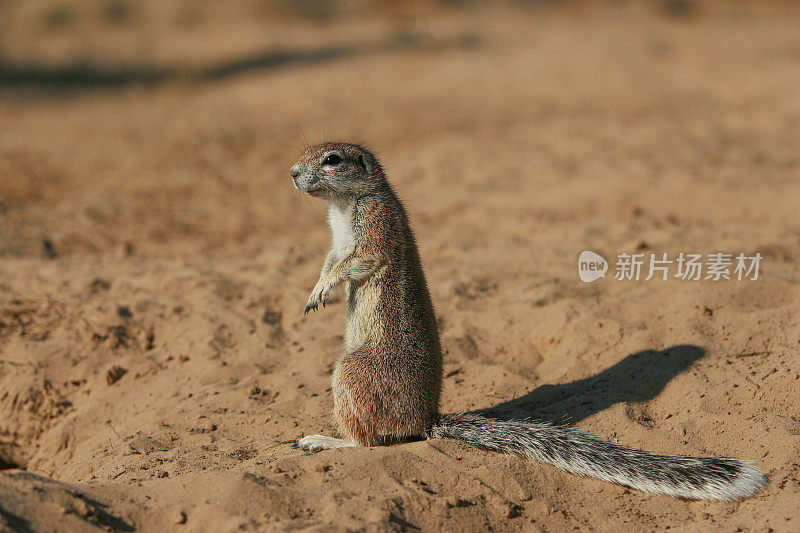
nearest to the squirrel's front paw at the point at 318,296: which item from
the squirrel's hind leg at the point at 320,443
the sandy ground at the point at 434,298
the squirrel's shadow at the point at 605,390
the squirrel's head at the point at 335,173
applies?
the squirrel's head at the point at 335,173

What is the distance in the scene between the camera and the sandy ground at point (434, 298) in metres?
3.67

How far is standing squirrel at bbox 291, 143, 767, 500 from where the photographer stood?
3.69m

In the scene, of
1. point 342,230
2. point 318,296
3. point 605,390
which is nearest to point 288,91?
point 342,230

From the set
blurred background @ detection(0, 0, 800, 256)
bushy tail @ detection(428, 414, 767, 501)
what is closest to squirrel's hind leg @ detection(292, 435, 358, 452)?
bushy tail @ detection(428, 414, 767, 501)

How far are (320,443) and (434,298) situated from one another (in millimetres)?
2274

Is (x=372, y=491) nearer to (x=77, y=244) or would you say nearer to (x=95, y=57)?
(x=77, y=244)

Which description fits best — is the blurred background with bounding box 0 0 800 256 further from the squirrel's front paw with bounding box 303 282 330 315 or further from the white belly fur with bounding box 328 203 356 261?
the squirrel's front paw with bounding box 303 282 330 315

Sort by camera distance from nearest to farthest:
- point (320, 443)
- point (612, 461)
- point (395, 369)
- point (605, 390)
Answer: point (612, 461), point (395, 369), point (320, 443), point (605, 390)

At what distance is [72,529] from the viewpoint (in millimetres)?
3098

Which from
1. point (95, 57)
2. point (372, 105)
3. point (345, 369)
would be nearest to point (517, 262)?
point (345, 369)

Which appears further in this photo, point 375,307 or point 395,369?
point 375,307

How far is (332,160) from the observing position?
4398 mm

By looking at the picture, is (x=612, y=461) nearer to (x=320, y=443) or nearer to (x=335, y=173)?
(x=320, y=443)

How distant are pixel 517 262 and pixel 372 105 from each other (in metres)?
7.32
